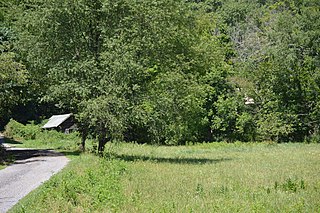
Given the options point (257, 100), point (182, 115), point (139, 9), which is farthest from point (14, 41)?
point (257, 100)

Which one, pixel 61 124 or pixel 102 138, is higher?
pixel 61 124

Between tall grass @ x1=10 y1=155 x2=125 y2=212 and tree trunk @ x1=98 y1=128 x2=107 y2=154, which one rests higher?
tree trunk @ x1=98 y1=128 x2=107 y2=154

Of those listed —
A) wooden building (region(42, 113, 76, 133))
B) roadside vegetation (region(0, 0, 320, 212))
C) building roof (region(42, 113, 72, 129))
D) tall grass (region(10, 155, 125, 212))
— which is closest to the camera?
tall grass (region(10, 155, 125, 212))

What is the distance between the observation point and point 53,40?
24984mm

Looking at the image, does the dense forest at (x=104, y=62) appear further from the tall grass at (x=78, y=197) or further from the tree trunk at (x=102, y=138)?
the tall grass at (x=78, y=197)

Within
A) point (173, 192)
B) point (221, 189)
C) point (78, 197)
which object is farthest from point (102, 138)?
point (78, 197)

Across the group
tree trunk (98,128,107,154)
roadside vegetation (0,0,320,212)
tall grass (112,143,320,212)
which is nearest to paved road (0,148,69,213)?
roadside vegetation (0,0,320,212)

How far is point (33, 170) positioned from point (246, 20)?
6150 centimetres

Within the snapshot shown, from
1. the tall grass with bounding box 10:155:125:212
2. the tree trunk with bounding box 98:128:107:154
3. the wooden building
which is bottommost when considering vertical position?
the tall grass with bounding box 10:155:125:212

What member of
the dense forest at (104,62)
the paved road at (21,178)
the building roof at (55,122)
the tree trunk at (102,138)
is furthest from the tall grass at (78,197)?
the building roof at (55,122)

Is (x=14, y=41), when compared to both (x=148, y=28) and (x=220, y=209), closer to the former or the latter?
(x=148, y=28)

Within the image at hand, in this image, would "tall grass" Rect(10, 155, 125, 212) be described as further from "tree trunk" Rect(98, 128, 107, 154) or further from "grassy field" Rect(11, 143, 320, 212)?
"tree trunk" Rect(98, 128, 107, 154)

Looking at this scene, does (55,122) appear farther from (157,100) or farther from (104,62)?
(104,62)

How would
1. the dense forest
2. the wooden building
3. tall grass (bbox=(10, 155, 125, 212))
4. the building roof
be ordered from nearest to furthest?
tall grass (bbox=(10, 155, 125, 212)), the dense forest, the building roof, the wooden building
